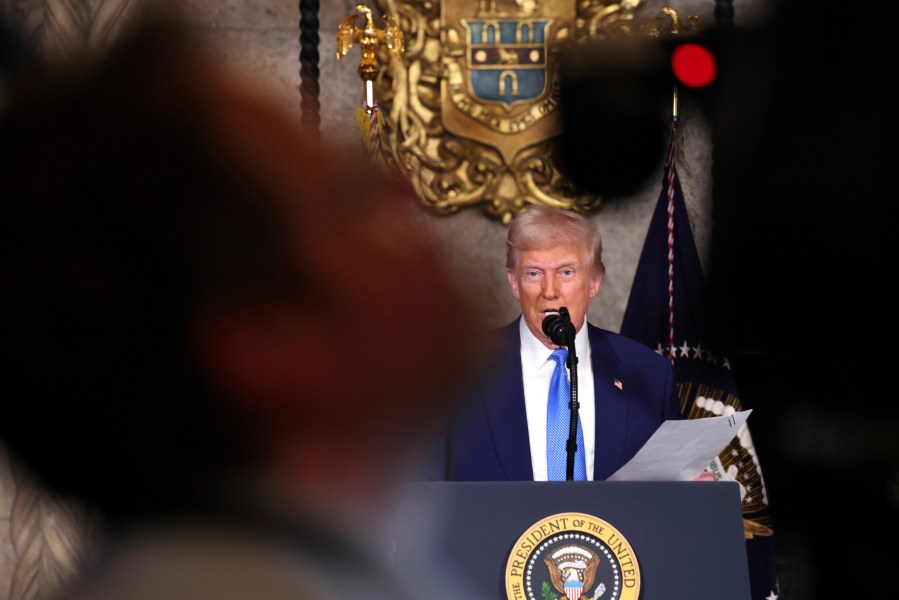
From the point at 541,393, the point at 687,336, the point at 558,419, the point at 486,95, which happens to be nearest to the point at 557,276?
the point at 541,393

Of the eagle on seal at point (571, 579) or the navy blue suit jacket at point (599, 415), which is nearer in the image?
the eagle on seal at point (571, 579)

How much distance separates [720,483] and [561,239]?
5.64 ft

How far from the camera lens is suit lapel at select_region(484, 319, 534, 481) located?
2836 mm

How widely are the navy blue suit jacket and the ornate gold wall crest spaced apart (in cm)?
142

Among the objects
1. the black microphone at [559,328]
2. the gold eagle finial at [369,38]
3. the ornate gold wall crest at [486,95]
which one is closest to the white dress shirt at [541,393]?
the black microphone at [559,328]

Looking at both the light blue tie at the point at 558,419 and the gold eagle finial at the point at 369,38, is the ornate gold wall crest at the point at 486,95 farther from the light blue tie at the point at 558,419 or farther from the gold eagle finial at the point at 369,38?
the light blue tie at the point at 558,419

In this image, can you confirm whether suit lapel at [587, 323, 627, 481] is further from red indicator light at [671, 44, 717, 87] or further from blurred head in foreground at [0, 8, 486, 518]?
blurred head in foreground at [0, 8, 486, 518]

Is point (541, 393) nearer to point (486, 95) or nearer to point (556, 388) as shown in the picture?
point (556, 388)

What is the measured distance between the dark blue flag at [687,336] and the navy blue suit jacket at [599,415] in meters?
0.90

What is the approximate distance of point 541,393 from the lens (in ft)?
9.89

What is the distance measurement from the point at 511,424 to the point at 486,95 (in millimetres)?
2003

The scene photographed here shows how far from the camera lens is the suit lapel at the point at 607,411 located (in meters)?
2.91

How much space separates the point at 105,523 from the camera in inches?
19.1

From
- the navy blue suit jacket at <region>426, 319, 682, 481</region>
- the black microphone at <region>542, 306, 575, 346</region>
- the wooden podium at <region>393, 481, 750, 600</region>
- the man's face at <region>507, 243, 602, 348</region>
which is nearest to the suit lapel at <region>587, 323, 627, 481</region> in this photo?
the navy blue suit jacket at <region>426, 319, 682, 481</region>
